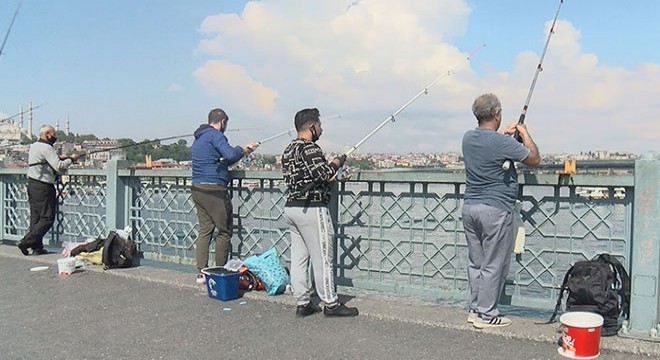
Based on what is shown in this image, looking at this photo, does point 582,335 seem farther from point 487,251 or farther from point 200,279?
point 200,279

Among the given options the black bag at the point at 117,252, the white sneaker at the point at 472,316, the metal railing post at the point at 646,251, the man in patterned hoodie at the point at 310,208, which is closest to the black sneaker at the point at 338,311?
the man in patterned hoodie at the point at 310,208

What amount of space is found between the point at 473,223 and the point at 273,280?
216 centimetres

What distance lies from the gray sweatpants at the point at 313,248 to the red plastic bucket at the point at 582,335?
188cm

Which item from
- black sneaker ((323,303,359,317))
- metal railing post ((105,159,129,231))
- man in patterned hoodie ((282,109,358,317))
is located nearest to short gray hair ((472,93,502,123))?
man in patterned hoodie ((282,109,358,317))

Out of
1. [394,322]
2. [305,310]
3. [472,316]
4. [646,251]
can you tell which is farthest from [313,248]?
[646,251]

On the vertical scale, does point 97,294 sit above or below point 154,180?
below

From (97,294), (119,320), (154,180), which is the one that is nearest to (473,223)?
(119,320)

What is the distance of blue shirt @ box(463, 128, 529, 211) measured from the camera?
14.6ft

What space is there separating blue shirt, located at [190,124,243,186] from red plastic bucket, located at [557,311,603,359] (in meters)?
3.51

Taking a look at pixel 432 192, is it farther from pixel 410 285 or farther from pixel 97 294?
pixel 97 294

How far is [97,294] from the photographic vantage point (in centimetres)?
612

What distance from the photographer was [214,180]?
20.5ft

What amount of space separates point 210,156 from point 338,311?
2.18 metres

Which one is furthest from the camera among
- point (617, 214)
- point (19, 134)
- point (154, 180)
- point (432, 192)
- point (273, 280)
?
point (19, 134)
